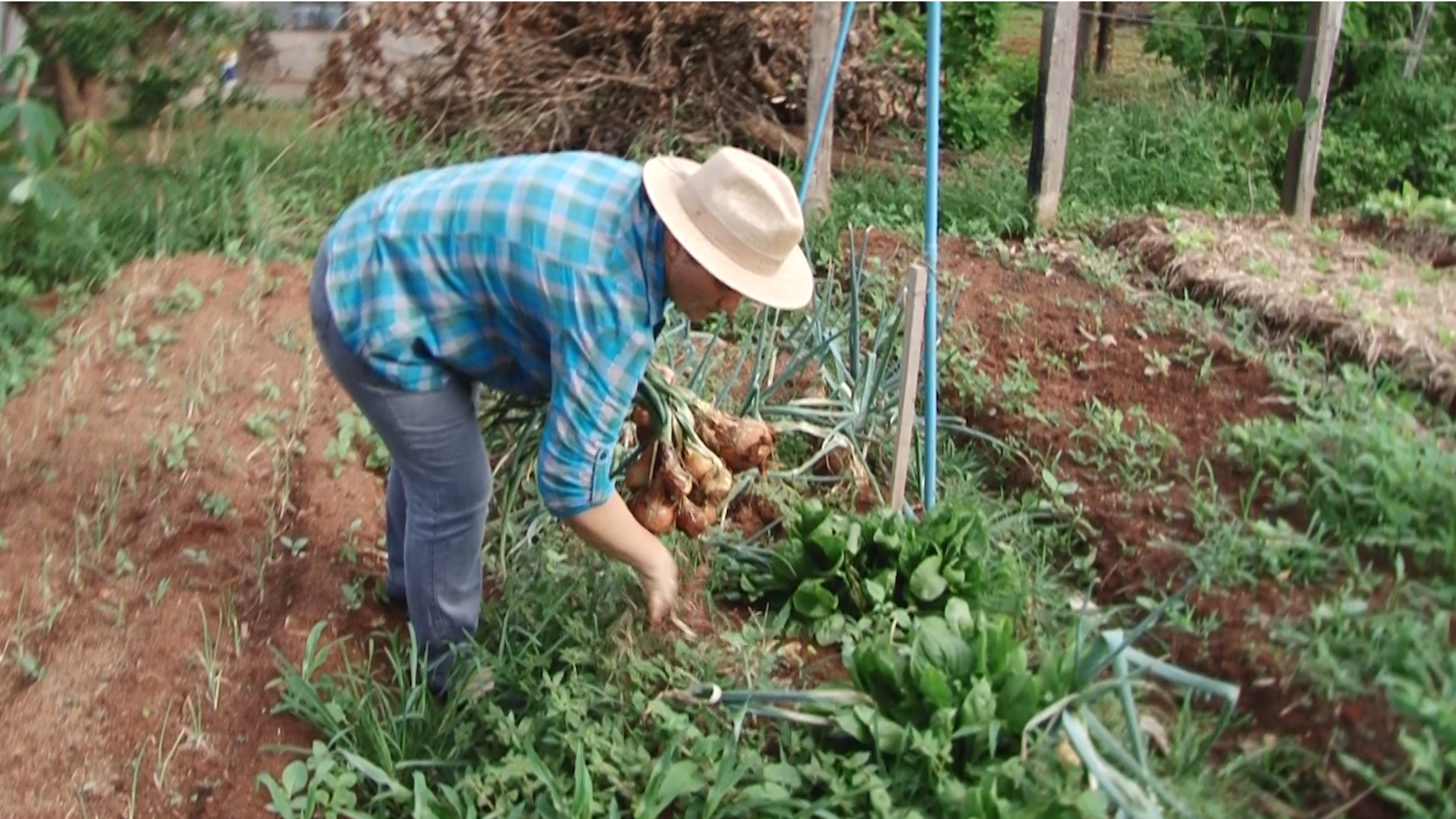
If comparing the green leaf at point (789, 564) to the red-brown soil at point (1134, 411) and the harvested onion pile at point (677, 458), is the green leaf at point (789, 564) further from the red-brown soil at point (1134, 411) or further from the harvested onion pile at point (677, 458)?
the red-brown soil at point (1134, 411)

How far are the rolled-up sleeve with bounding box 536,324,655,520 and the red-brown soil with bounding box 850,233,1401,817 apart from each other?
1214 millimetres

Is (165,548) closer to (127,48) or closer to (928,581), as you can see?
(928,581)

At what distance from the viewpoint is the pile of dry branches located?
5.61m

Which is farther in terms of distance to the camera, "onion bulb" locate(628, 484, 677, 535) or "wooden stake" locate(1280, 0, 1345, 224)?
"wooden stake" locate(1280, 0, 1345, 224)

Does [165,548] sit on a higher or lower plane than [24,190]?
lower

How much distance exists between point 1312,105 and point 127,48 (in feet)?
14.7

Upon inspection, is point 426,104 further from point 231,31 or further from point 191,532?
point 191,532

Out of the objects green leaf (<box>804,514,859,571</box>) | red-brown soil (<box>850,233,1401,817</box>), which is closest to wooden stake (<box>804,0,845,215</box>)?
red-brown soil (<box>850,233,1401,817</box>)

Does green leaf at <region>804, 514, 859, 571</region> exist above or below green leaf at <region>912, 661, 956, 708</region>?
below

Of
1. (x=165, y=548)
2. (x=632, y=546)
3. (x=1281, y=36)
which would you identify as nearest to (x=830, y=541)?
(x=632, y=546)

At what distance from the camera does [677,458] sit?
281cm

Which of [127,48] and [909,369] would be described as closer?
[909,369]

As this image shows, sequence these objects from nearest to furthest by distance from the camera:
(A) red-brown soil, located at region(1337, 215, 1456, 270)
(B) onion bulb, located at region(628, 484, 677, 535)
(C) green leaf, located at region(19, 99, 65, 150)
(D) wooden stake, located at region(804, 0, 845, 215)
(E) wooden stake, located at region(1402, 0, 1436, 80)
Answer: (B) onion bulb, located at region(628, 484, 677, 535) → (C) green leaf, located at region(19, 99, 65, 150) → (A) red-brown soil, located at region(1337, 215, 1456, 270) → (D) wooden stake, located at region(804, 0, 845, 215) → (E) wooden stake, located at region(1402, 0, 1436, 80)

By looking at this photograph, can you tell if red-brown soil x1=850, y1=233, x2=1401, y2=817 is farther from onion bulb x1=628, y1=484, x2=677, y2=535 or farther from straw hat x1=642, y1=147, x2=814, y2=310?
straw hat x1=642, y1=147, x2=814, y2=310
